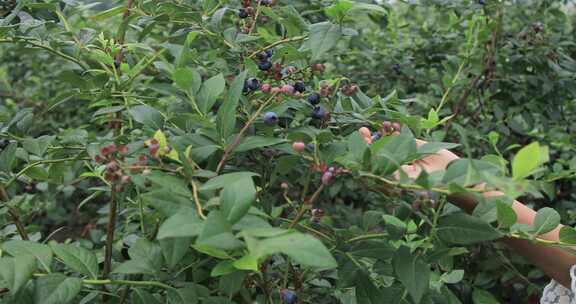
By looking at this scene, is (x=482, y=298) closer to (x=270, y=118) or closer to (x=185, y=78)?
(x=270, y=118)

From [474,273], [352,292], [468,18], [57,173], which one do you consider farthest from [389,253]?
[468,18]

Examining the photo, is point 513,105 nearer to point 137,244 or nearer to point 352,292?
point 352,292

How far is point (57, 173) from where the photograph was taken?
138 cm

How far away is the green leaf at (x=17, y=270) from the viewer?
0.84 m

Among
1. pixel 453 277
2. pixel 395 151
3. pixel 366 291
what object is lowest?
pixel 453 277

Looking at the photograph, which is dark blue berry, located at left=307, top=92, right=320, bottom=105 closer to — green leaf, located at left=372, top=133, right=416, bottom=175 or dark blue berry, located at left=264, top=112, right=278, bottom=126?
dark blue berry, located at left=264, top=112, right=278, bottom=126

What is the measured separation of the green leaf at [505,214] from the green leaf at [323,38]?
1.24 ft

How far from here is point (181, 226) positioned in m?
0.75

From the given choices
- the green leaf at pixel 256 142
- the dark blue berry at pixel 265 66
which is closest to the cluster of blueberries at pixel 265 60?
the dark blue berry at pixel 265 66

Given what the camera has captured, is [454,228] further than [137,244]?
No

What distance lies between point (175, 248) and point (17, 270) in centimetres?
21

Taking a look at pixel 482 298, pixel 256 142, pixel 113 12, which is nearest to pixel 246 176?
pixel 256 142

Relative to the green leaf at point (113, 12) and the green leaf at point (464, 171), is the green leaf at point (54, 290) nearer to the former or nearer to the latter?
the green leaf at point (464, 171)

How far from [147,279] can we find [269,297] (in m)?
0.24
